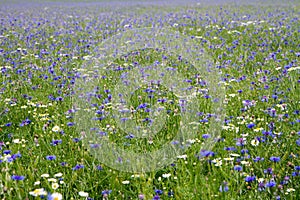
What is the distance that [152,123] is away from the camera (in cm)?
409

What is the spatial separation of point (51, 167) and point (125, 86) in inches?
88.5

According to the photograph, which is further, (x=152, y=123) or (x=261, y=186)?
(x=152, y=123)

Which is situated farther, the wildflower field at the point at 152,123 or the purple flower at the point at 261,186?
the wildflower field at the point at 152,123

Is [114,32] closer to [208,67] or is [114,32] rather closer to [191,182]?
[208,67]

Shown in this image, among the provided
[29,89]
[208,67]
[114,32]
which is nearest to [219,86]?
[208,67]

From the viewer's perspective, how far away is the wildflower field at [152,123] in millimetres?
3053

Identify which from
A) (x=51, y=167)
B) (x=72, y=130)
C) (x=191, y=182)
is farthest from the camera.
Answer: (x=72, y=130)

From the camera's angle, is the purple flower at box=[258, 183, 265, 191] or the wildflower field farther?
the wildflower field

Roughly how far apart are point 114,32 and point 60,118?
624cm

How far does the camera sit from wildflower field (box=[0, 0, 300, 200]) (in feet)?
10.0

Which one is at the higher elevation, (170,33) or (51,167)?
(170,33)

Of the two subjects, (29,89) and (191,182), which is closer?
(191,182)

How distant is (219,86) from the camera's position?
17.2 ft

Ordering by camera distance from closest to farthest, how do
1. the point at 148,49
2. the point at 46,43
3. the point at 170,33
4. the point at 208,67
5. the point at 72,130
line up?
the point at 72,130 < the point at 208,67 < the point at 148,49 < the point at 46,43 < the point at 170,33
